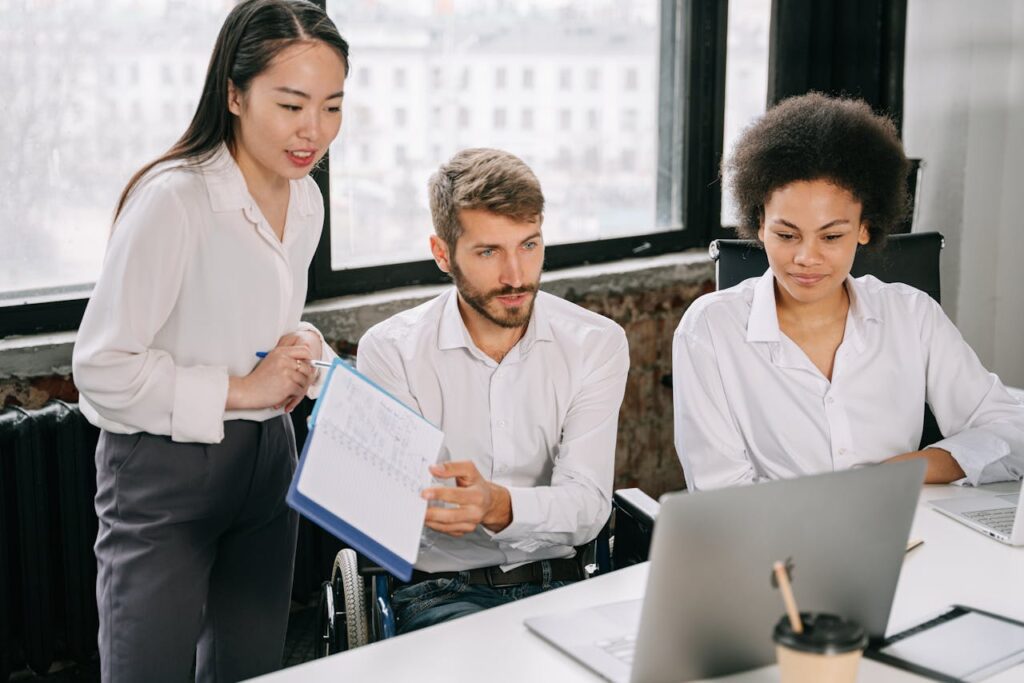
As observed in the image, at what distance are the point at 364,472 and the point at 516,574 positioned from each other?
54cm

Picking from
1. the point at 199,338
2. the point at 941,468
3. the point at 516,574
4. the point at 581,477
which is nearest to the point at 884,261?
the point at 941,468

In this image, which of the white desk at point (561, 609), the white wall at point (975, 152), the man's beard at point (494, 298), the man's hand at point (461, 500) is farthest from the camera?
the white wall at point (975, 152)

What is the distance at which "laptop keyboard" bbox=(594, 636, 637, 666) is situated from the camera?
4.43 feet


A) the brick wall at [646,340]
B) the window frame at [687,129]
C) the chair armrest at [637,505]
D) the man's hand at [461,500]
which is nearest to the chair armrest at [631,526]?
the chair armrest at [637,505]

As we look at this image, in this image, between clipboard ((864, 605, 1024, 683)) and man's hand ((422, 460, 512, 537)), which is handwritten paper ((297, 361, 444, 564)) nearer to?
man's hand ((422, 460, 512, 537))

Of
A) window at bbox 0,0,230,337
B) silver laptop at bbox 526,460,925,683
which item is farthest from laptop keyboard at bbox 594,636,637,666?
window at bbox 0,0,230,337

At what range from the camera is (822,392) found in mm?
2100

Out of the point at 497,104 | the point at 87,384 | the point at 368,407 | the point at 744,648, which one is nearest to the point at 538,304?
the point at 368,407

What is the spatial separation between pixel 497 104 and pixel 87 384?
2.00 m

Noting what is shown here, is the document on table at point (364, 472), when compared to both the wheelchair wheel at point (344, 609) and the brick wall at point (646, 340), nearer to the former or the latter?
the wheelchair wheel at point (344, 609)

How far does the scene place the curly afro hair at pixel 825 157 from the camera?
2.10 meters

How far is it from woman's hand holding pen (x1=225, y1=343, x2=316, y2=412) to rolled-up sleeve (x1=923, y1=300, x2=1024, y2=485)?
1085mm

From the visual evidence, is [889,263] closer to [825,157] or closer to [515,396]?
[825,157]

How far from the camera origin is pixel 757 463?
2.11 m
